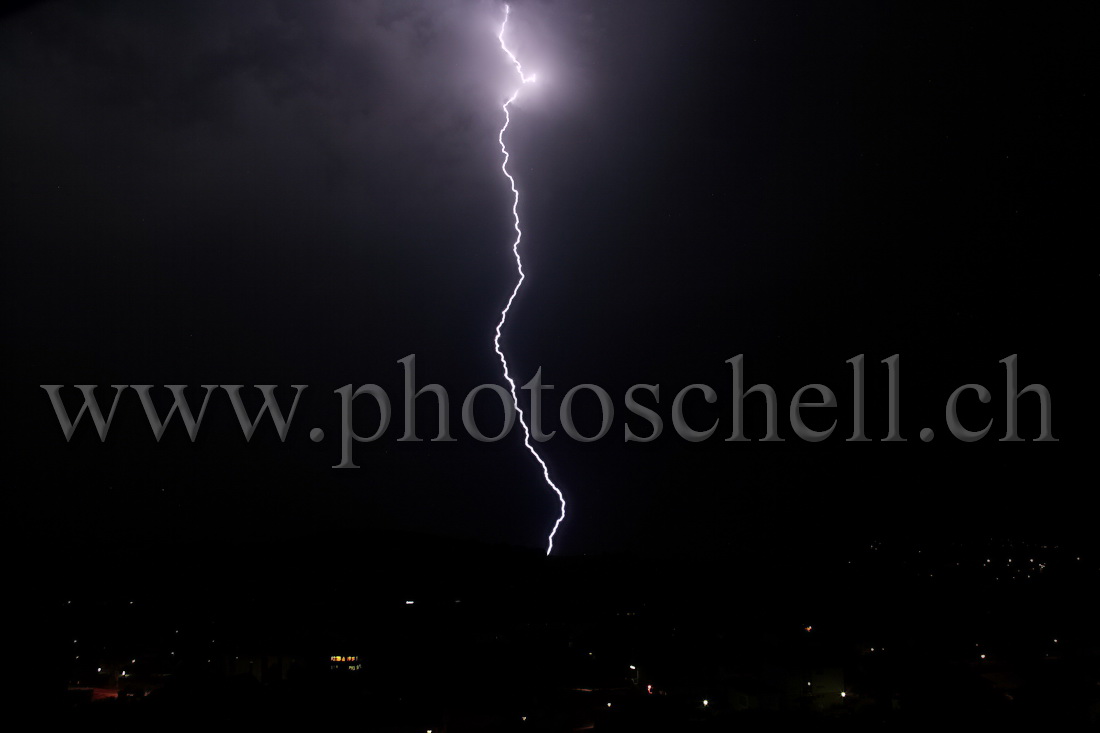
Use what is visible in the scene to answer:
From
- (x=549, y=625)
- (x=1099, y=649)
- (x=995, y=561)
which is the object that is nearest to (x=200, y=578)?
(x=549, y=625)

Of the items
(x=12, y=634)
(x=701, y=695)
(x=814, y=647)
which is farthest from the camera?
(x=814, y=647)

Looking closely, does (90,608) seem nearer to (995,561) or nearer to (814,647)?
(814,647)

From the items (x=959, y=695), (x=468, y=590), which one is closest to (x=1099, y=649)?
(x=959, y=695)

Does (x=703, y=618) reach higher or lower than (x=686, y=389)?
lower

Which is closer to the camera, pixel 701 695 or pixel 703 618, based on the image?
pixel 701 695

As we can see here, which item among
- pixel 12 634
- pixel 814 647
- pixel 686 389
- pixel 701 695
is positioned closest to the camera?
pixel 701 695

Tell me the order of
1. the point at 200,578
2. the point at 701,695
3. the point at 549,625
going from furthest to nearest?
the point at 200,578, the point at 549,625, the point at 701,695

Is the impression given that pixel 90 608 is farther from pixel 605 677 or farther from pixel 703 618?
pixel 703 618

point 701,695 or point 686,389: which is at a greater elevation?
point 686,389

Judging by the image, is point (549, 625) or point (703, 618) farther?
point (703, 618)
